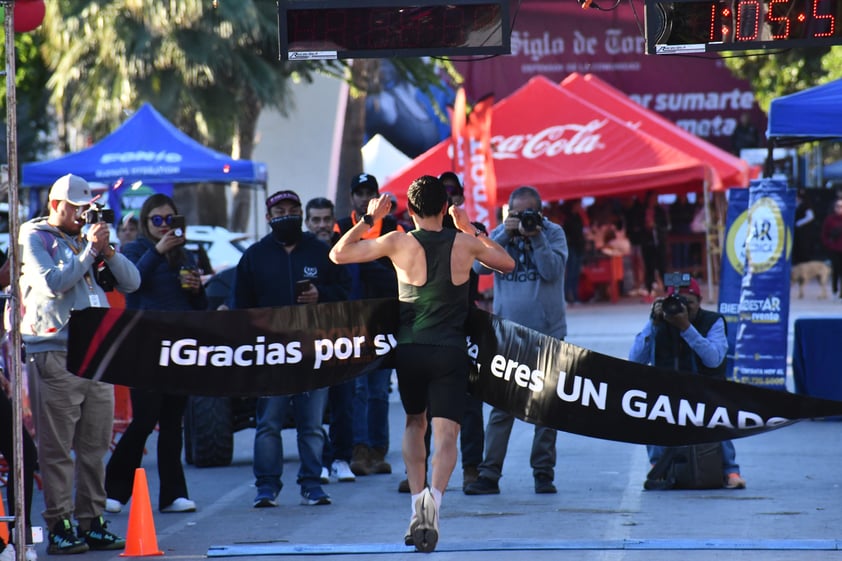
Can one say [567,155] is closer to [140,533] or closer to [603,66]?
[603,66]

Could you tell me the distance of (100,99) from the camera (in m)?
29.8

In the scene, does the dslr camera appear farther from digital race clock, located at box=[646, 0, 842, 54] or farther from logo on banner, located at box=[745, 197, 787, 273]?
logo on banner, located at box=[745, 197, 787, 273]

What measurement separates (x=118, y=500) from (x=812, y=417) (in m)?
4.20

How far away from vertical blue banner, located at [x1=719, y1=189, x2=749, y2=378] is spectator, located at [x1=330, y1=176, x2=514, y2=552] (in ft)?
22.9

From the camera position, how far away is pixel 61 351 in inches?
309

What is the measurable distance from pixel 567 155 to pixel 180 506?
18234 millimetres

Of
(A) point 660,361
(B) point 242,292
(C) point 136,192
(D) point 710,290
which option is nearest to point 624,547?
(A) point 660,361

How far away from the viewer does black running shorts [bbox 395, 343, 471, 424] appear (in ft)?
24.9

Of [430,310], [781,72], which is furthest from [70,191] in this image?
[781,72]

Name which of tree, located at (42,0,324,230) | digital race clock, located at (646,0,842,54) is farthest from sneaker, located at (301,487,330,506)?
tree, located at (42,0,324,230)

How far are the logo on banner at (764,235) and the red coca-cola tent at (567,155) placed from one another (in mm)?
11385

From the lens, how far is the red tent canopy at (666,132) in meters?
25.9

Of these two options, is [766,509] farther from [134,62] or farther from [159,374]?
[134,62]

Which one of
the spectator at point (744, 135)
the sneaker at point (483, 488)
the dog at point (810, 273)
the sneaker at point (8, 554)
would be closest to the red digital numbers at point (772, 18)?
→ the sneaker at point (483, 488)
